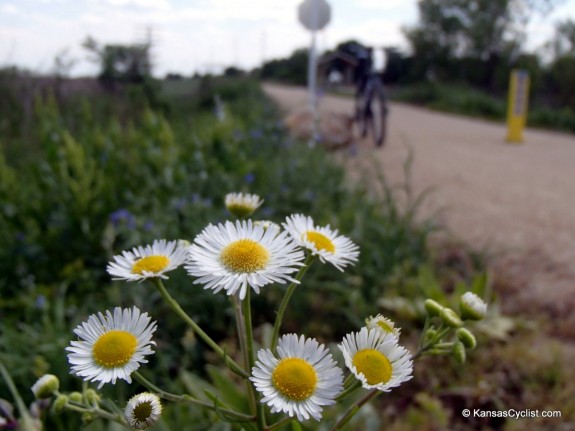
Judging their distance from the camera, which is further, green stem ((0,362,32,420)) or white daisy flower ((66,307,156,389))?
white daisy flower ((66,307,156,389))

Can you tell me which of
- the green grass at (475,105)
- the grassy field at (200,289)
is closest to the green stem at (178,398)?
the grassy field at (200,289)

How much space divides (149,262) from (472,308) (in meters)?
0.33

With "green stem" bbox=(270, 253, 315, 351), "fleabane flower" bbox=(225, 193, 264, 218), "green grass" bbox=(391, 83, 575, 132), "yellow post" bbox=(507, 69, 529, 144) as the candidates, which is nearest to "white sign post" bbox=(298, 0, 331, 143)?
"yellow post" bbox=(507, 69, 529, 144)

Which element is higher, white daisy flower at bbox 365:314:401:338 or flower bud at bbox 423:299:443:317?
white daisy flower at bbox 365:314:401:338

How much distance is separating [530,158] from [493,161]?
26.0 inches

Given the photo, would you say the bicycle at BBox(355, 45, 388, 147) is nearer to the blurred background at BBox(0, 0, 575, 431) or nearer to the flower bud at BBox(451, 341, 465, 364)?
the blurred background at BBox(0, 0, 575, 431)

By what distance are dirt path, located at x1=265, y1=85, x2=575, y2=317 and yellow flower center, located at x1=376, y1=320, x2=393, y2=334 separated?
208 cm

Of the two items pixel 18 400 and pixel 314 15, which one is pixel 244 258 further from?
pixel 314 15

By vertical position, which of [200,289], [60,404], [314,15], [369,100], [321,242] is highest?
[314,15]

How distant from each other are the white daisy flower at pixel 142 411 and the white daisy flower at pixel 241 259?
0.10m

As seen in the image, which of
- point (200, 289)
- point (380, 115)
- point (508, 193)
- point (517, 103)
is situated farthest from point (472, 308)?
point (517, 103)

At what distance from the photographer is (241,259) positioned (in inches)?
20.5

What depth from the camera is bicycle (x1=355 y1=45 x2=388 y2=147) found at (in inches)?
265

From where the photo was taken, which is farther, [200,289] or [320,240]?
[200,289]
